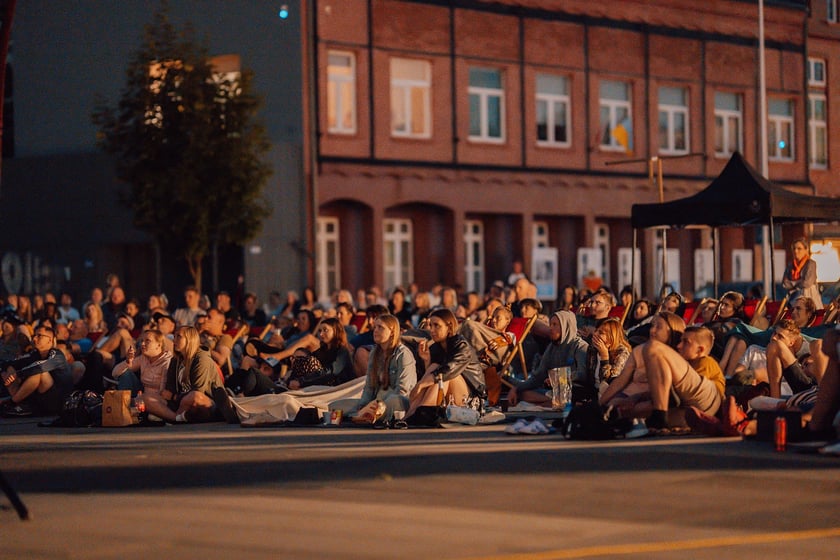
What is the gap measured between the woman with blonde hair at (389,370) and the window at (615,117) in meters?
30.2

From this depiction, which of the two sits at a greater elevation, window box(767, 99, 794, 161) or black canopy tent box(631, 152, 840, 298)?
window box(767, 99, 794, 161)

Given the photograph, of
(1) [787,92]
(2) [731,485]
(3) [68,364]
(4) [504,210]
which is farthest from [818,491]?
(1) [787,92]

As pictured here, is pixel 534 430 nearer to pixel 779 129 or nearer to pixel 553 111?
pixel 553 111

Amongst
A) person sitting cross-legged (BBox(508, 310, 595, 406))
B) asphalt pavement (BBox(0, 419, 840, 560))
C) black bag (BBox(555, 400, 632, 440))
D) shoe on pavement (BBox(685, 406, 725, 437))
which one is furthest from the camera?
person sitting cross-legged (BBox(508, 310, 595, 406))

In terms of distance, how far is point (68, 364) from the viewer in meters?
22.5

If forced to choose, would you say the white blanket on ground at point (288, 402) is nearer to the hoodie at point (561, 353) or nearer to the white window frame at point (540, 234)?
the hoodie at point (561, 353)

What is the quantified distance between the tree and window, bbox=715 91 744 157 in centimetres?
1894

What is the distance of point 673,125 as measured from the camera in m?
49.7

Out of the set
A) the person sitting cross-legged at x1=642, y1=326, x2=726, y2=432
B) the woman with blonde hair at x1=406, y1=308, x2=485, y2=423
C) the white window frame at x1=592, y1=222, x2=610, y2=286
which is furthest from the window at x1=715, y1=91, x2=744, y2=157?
the person sitting cross-legged at x1=642, y1=326, x2=726, y2=432

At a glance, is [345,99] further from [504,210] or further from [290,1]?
[504,210]

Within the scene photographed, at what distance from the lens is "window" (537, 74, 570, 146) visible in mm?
46250

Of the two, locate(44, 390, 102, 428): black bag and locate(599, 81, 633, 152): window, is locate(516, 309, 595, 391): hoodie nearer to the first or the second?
locate(44, 390, 102, 428): black bag

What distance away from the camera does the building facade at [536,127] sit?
41.9 m

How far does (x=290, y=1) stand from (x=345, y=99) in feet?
9.65
